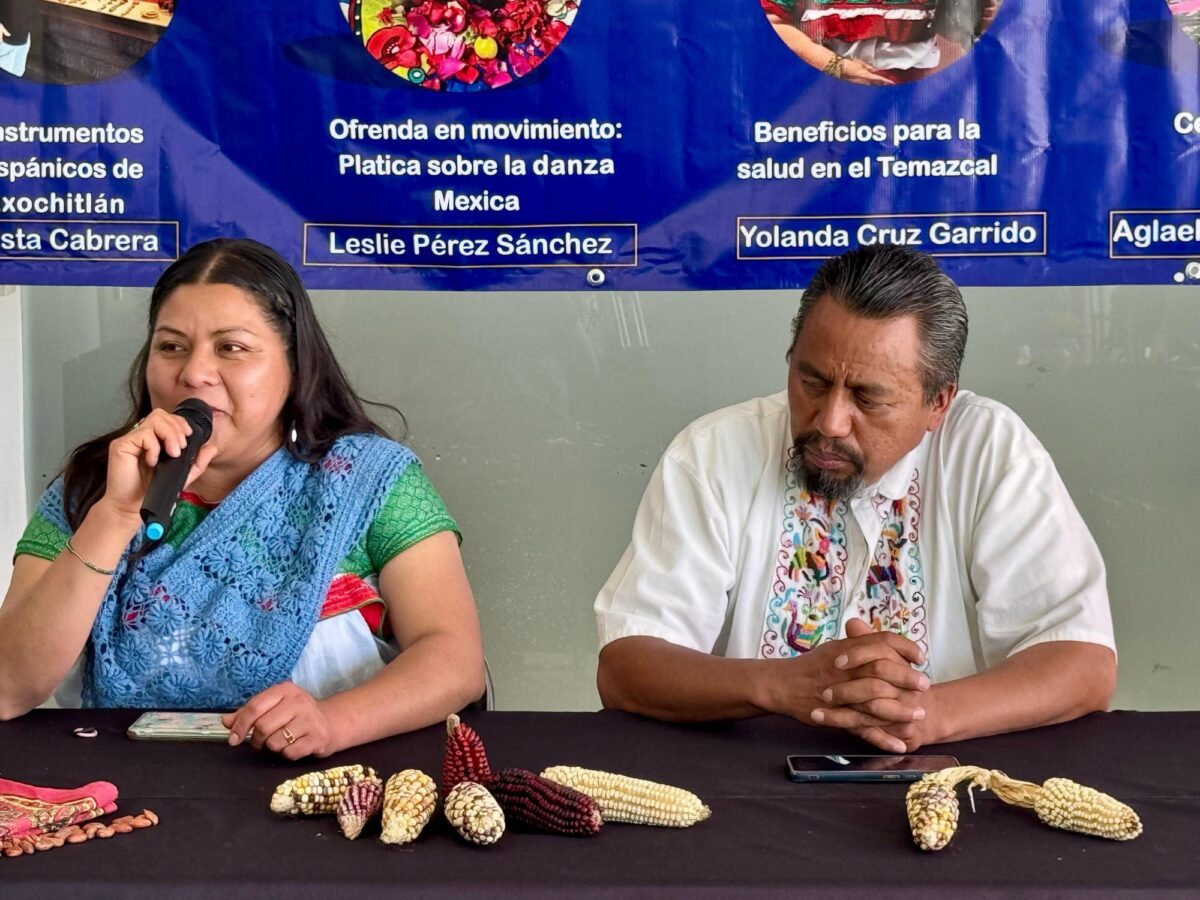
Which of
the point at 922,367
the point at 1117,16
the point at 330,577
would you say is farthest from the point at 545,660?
the point at 1117,16

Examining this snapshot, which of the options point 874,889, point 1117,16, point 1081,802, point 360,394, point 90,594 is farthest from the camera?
point 360,394

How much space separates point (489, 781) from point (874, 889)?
0.50 m

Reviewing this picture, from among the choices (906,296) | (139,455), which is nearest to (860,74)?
(906,296)

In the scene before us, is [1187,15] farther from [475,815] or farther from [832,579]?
[475,815]

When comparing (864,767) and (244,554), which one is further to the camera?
(244,554)

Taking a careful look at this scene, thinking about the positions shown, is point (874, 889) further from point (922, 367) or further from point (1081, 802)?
point (922, 367)

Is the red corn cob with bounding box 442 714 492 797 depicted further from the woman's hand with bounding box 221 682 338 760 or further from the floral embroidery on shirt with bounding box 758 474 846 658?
the floral embroidery on shirt with bounding box 758 474 846 658

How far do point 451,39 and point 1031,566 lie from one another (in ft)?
6.05

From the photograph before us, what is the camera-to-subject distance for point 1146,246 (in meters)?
3.22

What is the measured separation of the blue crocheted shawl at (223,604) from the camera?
247 centimetres

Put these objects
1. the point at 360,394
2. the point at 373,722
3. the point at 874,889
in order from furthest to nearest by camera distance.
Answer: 1. the point at 360,394
2. the point at 373,722
3. the point at 874,889

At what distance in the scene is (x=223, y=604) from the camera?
8.14 feet

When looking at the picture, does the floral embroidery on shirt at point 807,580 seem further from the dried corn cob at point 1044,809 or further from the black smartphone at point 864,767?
the dried corn cob at point 1044,809

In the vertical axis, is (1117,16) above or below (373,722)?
above
